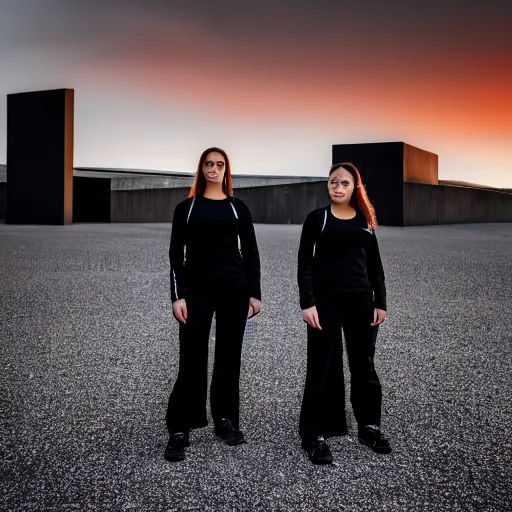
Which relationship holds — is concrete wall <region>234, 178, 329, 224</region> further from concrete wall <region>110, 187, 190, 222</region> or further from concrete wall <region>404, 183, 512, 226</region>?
concrete wall <region>404, 183, 512, 226</region>

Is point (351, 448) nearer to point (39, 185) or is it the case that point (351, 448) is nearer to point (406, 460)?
point (406, 460)

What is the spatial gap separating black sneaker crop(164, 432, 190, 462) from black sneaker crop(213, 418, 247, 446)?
0.67ft

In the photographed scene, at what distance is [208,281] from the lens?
3002 mm

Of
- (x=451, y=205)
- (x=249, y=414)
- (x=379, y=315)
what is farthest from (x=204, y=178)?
(x=451, y=205)

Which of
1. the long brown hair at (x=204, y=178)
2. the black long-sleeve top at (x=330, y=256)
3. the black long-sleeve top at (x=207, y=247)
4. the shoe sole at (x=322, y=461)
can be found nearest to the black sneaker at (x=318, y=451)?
the shoe sole at (x=322, y=461)

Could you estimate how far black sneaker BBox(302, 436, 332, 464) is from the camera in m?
2.88

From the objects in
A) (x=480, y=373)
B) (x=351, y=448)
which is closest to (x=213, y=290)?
(x=351, y=448)

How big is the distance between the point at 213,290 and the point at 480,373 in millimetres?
2438

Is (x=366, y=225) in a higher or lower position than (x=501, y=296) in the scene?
higher

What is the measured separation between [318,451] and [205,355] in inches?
29.0

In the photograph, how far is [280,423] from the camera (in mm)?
3416

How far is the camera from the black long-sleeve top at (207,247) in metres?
3.01

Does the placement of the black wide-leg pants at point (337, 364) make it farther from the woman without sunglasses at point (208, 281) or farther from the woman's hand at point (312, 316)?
the woman without sunglasses at point (208, 281)

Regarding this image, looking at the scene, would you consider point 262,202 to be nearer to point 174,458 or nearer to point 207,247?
point 207,247
